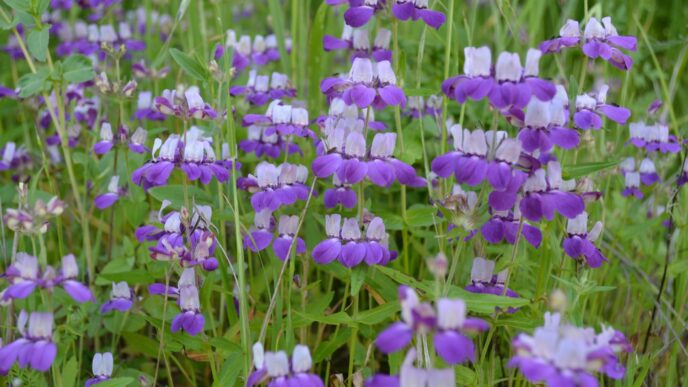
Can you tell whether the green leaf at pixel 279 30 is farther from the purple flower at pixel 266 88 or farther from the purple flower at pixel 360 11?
the purple flower at pixel 360 11

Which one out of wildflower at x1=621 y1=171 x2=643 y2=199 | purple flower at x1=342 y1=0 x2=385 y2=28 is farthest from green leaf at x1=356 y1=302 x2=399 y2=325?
wildflower at x1=621 y1=171 x2=643 y2=199

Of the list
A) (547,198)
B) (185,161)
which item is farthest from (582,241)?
(185,161)

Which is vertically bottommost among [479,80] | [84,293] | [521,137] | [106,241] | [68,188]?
[106,241]

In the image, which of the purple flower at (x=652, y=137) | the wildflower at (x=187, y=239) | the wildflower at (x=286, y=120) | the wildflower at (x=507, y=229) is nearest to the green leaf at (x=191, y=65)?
the wildflower at (x=286, y=120)

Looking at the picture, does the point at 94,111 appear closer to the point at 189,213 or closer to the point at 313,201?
the point at 313,201

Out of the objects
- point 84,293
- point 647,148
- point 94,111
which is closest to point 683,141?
point 647,148
